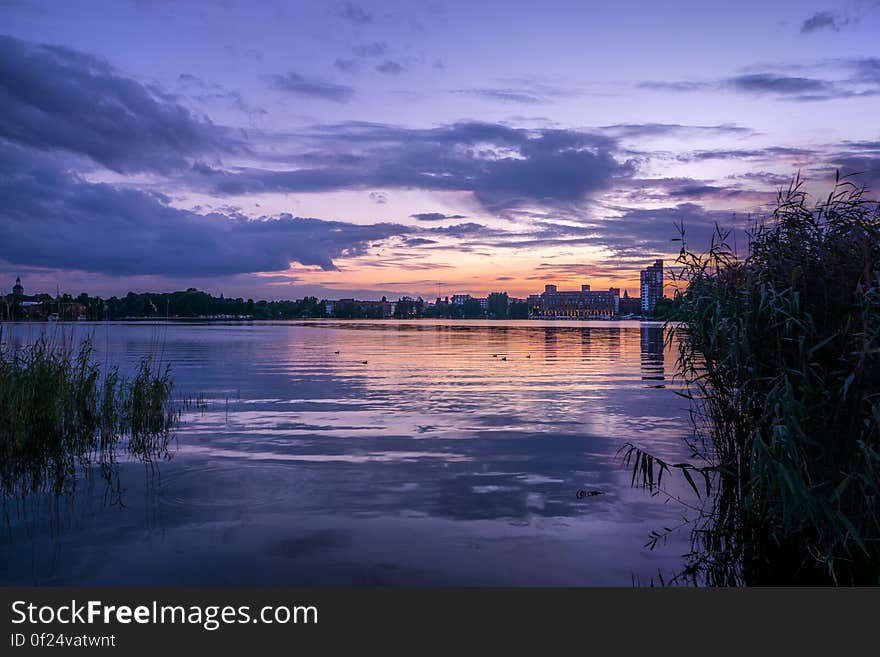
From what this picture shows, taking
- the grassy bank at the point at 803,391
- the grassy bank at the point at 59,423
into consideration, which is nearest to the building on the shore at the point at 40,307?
the grassy bank at the point at 59,423

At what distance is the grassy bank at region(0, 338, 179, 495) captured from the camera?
15805 millimetres

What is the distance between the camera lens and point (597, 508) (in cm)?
1342

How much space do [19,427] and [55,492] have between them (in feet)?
11.8

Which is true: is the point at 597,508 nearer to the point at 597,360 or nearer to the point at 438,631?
the point at 438,631

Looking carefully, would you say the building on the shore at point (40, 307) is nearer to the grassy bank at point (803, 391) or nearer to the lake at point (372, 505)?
the lake at point (372, 505)

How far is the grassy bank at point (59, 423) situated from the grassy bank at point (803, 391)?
14.0 meters

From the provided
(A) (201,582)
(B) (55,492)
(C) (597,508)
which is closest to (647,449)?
(C) (597,508)

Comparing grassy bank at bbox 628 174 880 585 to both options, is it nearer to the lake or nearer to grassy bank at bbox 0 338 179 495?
the lake

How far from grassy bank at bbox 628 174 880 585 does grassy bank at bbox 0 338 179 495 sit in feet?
46.1

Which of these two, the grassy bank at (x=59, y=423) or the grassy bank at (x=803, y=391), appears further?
the grassy bank at (x=59, y=423)

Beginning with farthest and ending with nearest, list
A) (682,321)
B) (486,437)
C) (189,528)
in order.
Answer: (486,437), (682,321), (189,528)

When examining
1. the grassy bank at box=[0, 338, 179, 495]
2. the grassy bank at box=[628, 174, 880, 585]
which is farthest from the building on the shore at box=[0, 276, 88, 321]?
the grassy bank at box=[628, 174, 880, 585]

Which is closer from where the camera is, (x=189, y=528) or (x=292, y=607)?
(x=292, y=607)

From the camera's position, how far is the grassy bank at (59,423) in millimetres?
15805
